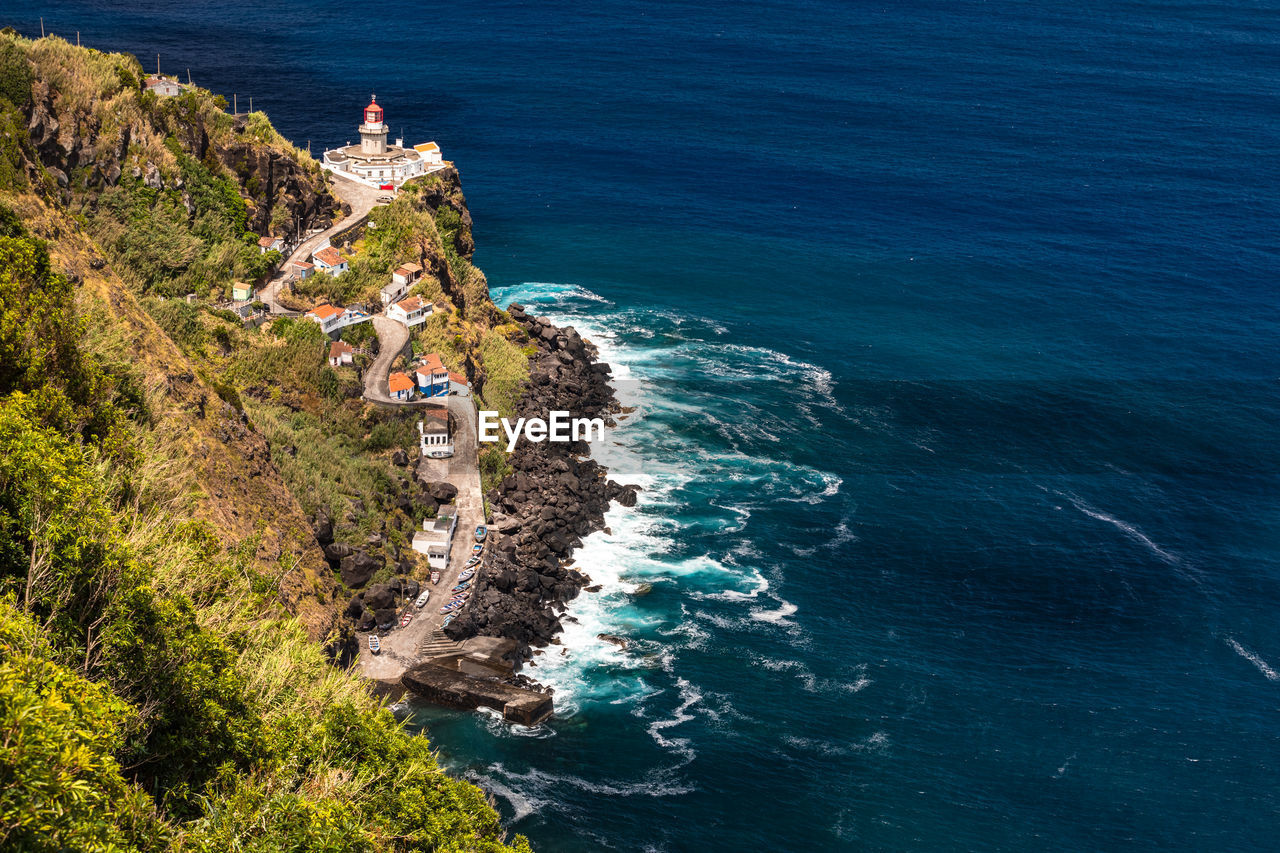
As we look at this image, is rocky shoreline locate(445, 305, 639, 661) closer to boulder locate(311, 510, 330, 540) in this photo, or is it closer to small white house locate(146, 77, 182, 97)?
boulder locate(311, 510, 330, 540)

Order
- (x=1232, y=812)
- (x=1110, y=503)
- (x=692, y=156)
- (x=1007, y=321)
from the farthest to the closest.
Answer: (x=692, y=156)
(x=1007, y=321)
(x=1110, y=503)
(x=1232, y=812)

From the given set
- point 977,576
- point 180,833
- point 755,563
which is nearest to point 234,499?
point 180,833

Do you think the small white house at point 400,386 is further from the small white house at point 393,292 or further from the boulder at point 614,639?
the boulder at point 614,639

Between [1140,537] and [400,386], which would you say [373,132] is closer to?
[400,386]

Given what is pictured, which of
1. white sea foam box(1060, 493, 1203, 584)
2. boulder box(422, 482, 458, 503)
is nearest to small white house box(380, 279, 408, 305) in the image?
boulder box(422, 482, 458, 503)

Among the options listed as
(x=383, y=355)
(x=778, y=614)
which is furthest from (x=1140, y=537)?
(x=383, y=355)

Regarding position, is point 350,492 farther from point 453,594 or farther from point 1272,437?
point 1272,437
